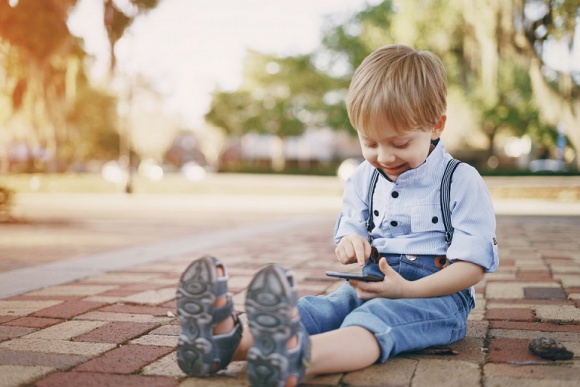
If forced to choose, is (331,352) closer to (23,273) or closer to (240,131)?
(23,273)

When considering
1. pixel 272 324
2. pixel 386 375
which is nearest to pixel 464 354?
pixel 386 375

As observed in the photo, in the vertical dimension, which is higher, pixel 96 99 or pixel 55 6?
pixel 96 99

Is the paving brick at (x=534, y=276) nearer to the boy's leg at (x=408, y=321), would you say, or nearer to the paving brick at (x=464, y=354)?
the paving brick at (x=464, y=354)

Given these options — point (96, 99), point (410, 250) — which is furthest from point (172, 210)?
point (96, 99)

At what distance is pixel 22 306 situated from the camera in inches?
117

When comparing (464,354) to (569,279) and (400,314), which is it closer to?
(400,314)

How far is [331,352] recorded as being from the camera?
177cm

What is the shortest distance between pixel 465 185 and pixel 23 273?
3.18 metres

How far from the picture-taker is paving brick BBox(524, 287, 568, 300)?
3129mm

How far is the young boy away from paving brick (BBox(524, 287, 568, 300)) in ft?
3.61

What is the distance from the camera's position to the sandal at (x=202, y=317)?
1701mm

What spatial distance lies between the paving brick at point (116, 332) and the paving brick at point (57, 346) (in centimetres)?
7

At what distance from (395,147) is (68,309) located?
1.78 m

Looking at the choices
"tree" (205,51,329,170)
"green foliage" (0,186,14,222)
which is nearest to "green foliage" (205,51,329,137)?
"tree" (205,51,329,170)
